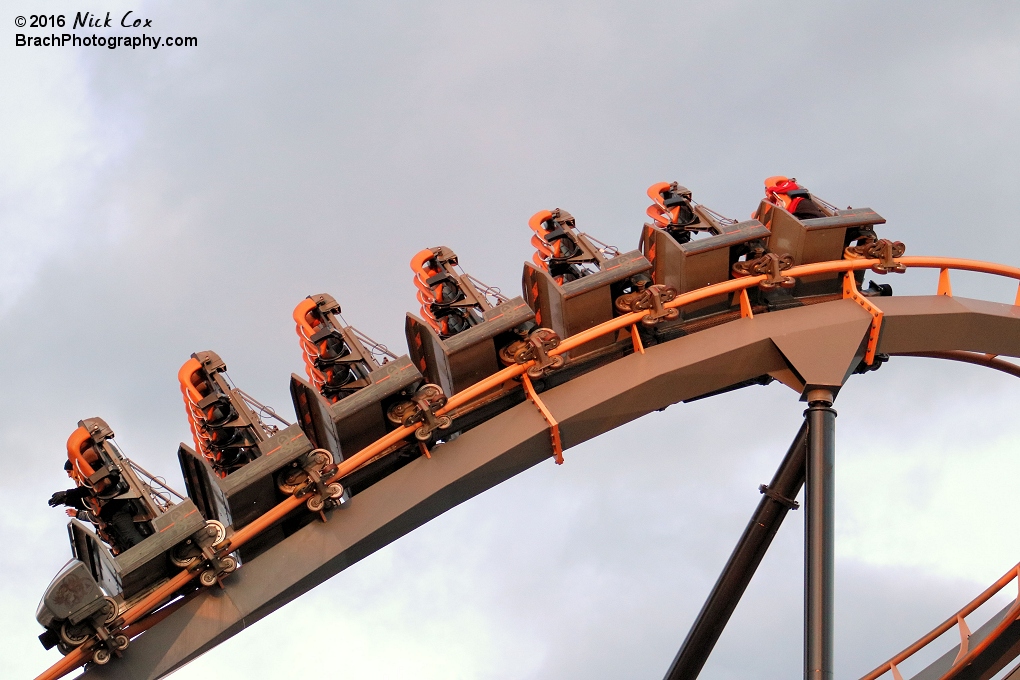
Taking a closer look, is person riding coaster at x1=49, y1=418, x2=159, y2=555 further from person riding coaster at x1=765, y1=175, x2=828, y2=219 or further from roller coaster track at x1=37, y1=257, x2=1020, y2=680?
person riding coaster at x1=765, y1=175, x2=828, y2=219

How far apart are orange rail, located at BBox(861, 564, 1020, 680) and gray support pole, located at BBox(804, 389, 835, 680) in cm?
236

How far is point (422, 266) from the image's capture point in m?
12.6

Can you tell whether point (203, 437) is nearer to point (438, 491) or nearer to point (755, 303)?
point (438, 491)

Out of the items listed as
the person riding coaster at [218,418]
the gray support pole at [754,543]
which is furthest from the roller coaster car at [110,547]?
the gray support pole at [754,543]

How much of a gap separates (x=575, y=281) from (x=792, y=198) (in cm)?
254

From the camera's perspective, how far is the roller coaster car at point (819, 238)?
1289 centimetres

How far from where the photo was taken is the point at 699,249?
1252 centimetres

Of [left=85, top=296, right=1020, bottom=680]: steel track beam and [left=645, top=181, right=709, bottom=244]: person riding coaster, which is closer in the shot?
[left=85, top=296, right=1020, bottom=680]: steel track beam

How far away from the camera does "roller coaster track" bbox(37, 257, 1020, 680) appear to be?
10.7m

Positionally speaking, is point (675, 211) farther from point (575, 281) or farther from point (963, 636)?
point (963, 636)

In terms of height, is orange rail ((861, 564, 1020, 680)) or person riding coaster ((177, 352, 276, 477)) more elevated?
person riding coaster ((177, 352, 276, 477))

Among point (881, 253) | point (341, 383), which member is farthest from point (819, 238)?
point (341, 383)

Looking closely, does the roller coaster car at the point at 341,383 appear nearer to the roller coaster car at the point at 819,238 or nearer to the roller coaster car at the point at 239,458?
the roller coaster car at the point at 239,458

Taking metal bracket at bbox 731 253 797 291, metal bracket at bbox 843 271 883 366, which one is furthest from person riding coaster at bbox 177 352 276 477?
metal bracket at bbox 843 271 883 366
